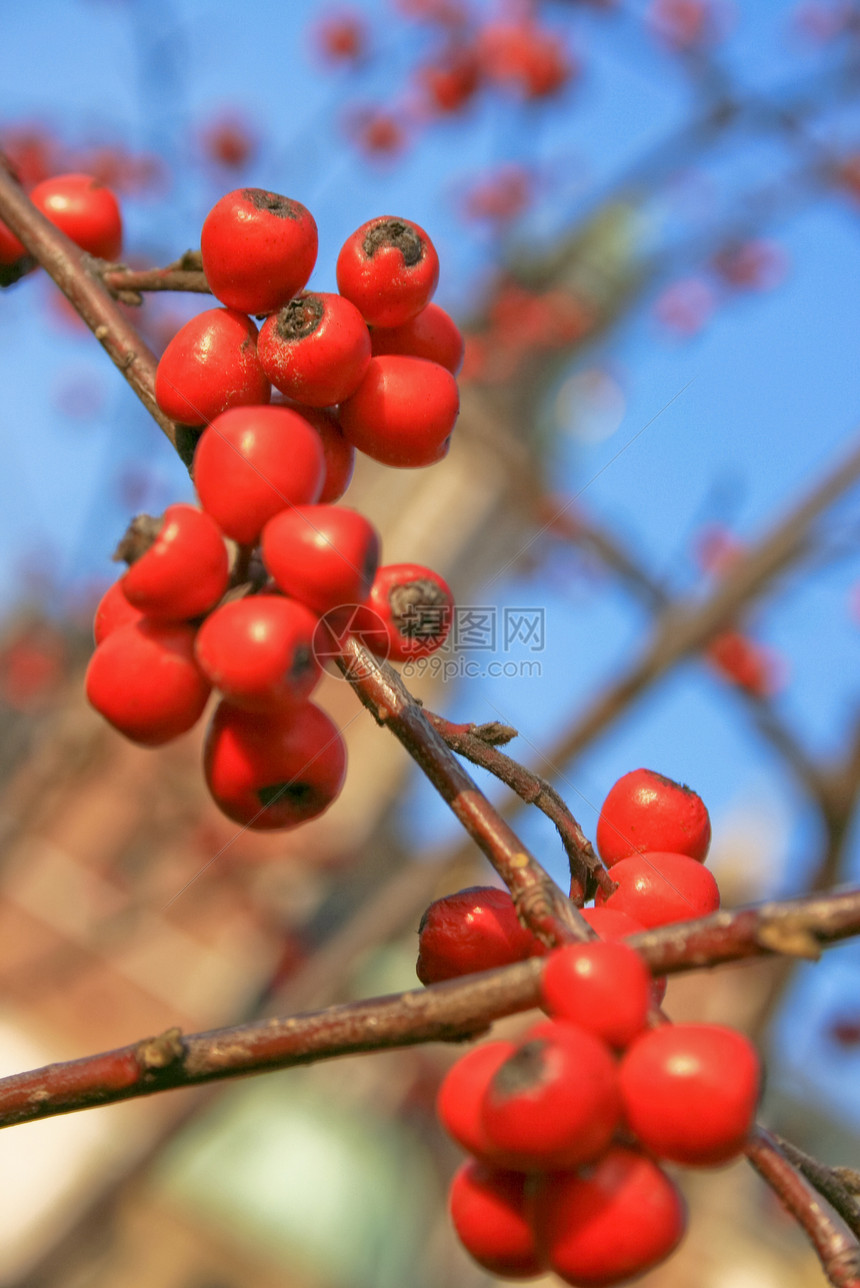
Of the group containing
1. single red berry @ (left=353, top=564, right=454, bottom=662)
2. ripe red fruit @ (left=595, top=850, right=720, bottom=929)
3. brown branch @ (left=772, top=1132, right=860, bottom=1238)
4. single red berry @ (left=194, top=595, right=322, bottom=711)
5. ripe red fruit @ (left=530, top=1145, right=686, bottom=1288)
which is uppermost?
single red berry @ (left=194, top=595, right=322, bottom=711)

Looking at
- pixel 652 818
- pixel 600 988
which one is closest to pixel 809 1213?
pixel 600 988

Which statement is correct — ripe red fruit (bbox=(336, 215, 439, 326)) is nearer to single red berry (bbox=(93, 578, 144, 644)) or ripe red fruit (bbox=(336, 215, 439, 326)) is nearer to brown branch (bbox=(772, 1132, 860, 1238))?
single red berry (bbox=(93, 578, 144, 644))

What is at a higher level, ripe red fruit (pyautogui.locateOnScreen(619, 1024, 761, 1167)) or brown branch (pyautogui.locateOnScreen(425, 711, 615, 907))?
brown branch (pyautogui.locateOnScreen(425, 711, 615, 907))

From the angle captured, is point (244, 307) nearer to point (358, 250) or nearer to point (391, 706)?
point (358, 250)

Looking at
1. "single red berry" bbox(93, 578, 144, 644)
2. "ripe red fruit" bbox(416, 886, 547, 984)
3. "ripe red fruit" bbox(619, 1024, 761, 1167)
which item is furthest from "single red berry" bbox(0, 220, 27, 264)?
"ripe red fruit" bbox(619, 1024, 761, 1167)

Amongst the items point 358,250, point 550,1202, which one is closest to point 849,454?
point 358,250

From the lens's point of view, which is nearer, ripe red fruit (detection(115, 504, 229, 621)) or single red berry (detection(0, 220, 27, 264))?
ripe red fruit (detection(115, 504, 229, 621))
